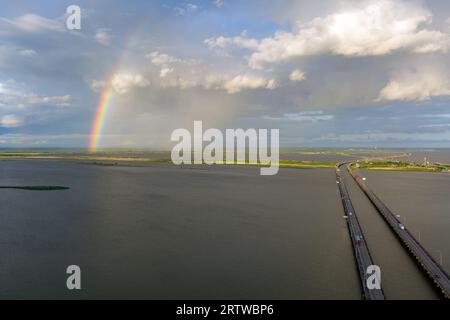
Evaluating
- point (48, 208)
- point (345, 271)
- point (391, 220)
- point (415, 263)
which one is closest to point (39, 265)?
point (345, 271)

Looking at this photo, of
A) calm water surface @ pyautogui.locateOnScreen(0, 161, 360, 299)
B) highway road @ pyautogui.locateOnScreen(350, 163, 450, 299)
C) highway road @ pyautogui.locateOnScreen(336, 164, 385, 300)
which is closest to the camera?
highway road @ pyautogui.locateOnScreen(336, 164, 385, 300)

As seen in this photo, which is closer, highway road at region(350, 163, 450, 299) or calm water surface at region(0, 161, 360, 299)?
calm water surface at region(0, 161, 360, 299)

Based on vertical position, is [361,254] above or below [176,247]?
below

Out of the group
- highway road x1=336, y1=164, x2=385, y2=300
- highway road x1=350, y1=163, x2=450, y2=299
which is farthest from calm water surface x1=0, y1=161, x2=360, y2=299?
highway road x1=350, y1=163, x2=450, y2=299

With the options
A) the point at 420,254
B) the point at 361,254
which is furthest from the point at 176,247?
the point at 420,254

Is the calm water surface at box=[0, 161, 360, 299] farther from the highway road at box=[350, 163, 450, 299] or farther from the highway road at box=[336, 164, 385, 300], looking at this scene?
the highway road at box=[350, 163, 450, 299]

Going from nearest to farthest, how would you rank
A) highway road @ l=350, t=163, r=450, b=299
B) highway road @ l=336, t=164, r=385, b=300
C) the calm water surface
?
highway road @ l=336, t=164, r=385, b=300, the calm water surface, highway road @ l=350, t=163, r=450, b=299

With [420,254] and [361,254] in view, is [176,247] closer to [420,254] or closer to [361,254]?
[361,254]

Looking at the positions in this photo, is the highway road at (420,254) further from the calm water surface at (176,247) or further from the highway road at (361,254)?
the calm water surface at (176,247)

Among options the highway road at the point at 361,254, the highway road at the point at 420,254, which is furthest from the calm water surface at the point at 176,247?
the highway road at the point at 420,254

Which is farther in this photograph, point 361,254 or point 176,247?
point 176,247

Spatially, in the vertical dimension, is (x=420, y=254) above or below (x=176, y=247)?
below
